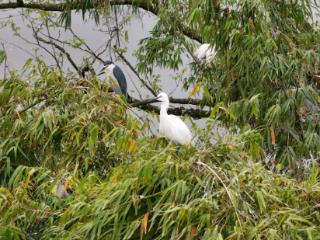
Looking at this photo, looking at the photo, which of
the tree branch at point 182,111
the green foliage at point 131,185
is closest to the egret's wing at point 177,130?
the green foliage at point 131,185

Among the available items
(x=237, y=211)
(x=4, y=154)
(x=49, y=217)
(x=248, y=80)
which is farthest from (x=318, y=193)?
(x=248, y=80)

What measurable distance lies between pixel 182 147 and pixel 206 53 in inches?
90.1

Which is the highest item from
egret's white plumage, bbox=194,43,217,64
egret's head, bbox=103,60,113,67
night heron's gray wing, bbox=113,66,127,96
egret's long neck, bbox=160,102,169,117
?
egret's white plumage, bbox=194,43,217,64

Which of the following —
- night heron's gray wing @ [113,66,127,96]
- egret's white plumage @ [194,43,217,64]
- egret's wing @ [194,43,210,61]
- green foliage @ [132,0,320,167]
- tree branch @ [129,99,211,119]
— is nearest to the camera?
green foliage @ [132,0,320,167]

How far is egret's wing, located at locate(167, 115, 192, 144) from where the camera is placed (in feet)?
11.8

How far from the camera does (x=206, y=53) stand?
191 inches

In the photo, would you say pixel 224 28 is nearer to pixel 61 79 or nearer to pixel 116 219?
pixel 61 79

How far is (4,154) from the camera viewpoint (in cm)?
323

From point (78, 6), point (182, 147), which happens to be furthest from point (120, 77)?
point (182, 147)

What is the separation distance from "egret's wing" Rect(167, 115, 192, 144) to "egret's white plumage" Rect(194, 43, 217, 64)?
55cm

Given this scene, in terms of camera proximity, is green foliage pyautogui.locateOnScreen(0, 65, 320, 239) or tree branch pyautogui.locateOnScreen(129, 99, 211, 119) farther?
tree branch pyautogui.locateOnScreen(129, 99, 211, 119)

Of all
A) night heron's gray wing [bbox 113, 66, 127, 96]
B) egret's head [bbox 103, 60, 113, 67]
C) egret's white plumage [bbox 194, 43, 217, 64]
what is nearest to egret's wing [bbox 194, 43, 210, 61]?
egret's white plumage [bbox 194, 43, 217, 64]

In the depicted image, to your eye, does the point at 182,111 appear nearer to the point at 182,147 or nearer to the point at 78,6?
the point at 78,6

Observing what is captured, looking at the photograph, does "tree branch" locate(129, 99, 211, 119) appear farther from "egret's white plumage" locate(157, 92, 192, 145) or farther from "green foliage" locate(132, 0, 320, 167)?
"egret's white plumage" locate(157, 92, 192, 145)
